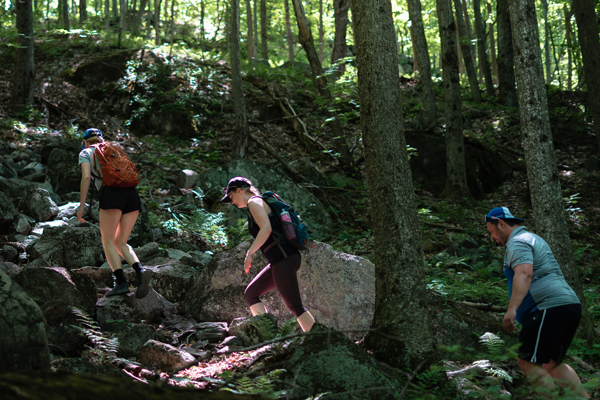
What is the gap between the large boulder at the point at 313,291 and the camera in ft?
17.9

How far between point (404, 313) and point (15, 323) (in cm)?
317

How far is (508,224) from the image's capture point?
398cm

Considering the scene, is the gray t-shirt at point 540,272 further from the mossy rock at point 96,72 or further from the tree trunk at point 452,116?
the mossy rock at point 96,72

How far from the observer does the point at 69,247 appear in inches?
264

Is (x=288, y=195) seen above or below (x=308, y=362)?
above

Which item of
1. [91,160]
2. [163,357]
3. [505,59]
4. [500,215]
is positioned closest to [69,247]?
[91,160]

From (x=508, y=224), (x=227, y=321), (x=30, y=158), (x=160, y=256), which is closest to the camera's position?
(x=508, y=224)

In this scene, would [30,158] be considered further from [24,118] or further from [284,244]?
[284,244]

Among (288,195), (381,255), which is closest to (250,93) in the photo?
(288,195)

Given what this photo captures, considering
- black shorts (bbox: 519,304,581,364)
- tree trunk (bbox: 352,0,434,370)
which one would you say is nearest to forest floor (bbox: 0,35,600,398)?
black shorts (bbox: 519,304,581,364)

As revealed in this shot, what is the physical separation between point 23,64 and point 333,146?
9525 mm

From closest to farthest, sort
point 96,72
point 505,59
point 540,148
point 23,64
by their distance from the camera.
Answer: point 540,148
point 23,64
point 96,72
point 505,59

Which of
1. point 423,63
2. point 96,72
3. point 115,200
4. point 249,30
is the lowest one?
point 115,200

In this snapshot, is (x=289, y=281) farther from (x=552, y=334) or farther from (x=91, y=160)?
(x=91, y=160)
